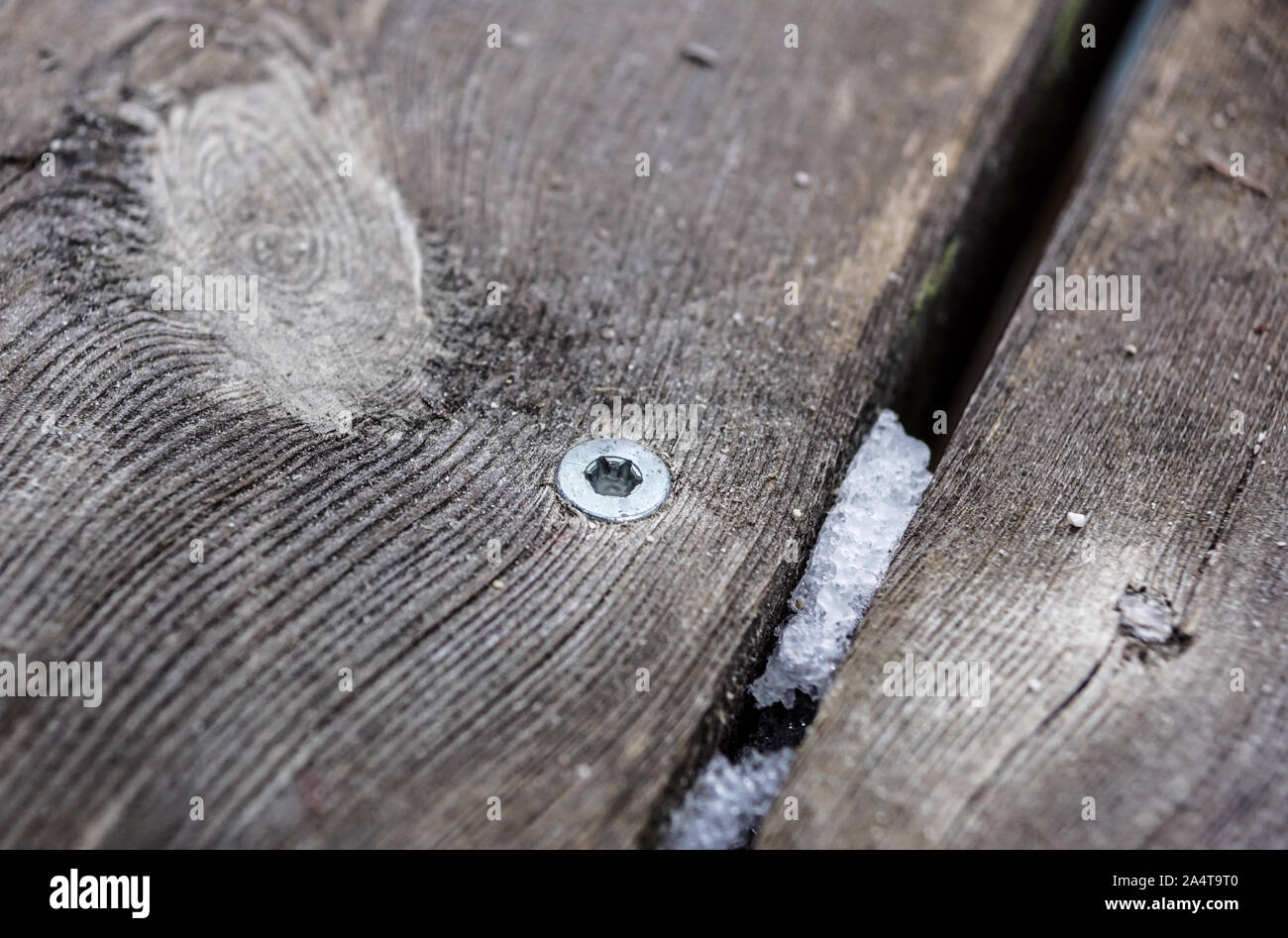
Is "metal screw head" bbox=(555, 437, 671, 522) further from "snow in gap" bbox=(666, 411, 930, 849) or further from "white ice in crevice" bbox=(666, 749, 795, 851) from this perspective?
"white ice in crevice" bbox=(666, 749, 795, 851)

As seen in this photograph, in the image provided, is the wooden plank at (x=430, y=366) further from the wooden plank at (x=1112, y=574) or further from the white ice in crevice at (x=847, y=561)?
the wooden plank at (x=1112, y=574)

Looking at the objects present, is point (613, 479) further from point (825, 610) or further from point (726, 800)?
point (726, 800)

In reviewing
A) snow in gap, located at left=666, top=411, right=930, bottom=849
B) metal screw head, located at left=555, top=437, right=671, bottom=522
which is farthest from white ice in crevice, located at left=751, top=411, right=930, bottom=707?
metal screw head, located at left=555, top=437, right=671, bottom=522

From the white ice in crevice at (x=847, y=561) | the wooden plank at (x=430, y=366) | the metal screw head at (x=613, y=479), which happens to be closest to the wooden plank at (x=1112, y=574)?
the white ice in crevice at (x=847, y=561)

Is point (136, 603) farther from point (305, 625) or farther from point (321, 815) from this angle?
point (321, 815)

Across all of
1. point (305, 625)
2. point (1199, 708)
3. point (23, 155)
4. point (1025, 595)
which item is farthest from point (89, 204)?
point (1199, 708)

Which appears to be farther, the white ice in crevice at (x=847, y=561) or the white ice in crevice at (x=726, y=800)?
the white ice in crevice at (x=847, y=561)
